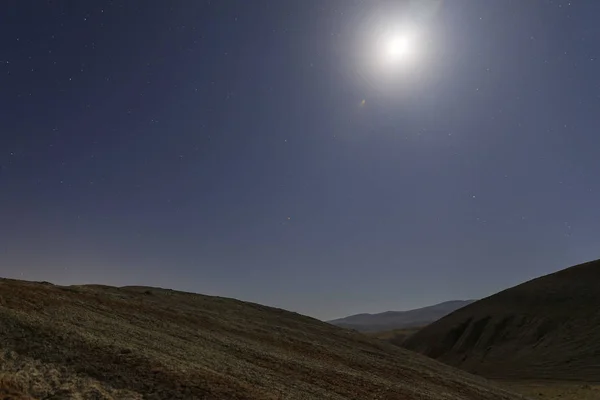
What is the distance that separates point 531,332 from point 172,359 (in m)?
70.8

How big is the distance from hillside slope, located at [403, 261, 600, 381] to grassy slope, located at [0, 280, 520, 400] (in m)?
31.0

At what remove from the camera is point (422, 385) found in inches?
1127

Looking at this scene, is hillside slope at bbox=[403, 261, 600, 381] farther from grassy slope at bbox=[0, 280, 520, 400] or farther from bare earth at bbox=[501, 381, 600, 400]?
grassy slope at bbox=[0, 280, 520, 400]

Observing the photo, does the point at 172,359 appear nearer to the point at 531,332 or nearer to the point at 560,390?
the point at 560,390

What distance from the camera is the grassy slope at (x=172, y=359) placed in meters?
13.6

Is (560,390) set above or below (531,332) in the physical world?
below

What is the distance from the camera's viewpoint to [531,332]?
7081cm

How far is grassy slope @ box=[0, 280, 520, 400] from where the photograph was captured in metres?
13.6

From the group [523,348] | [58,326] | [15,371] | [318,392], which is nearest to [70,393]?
[15,371]

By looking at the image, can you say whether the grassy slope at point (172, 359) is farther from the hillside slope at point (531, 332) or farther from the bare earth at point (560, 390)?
the hillside slope at point (531, 332)

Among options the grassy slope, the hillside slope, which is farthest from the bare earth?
the grassy slope

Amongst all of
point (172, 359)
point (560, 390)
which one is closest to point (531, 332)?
point (560, 390)

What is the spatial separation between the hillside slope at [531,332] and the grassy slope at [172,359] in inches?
1221

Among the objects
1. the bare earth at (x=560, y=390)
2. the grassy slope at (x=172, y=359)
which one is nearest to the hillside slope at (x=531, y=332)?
the bare earth at (x=560, y=390)
